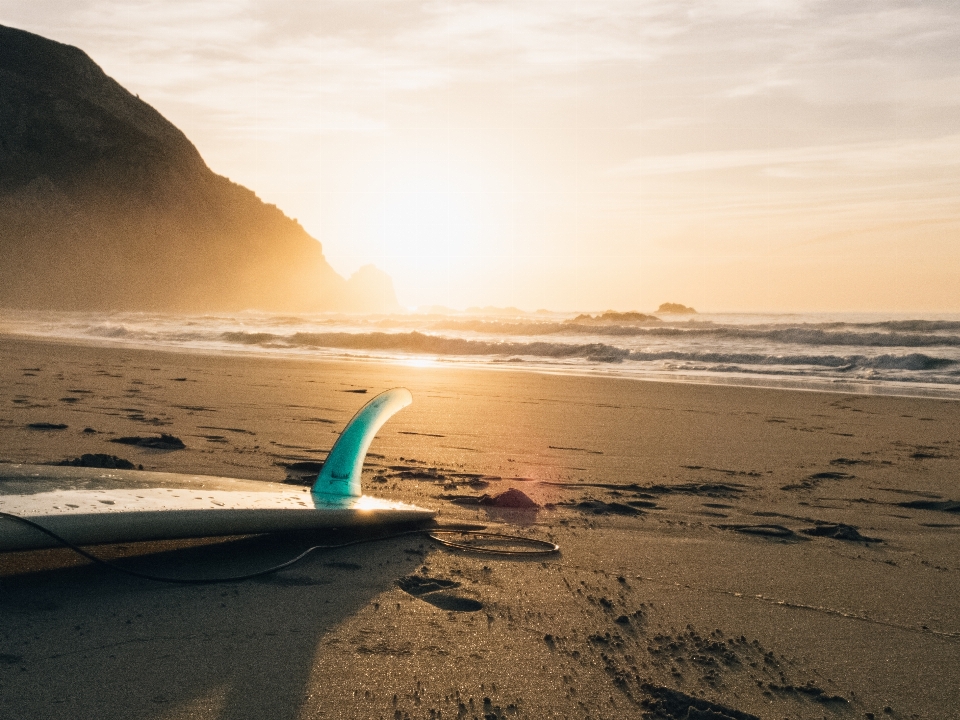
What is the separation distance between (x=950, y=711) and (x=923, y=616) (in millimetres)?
639

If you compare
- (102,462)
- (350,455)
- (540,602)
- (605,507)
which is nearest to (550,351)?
(605,507)

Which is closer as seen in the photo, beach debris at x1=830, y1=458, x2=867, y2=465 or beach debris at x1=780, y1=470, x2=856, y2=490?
beach debris at x1=780, y1=470, x2=856, y2=490

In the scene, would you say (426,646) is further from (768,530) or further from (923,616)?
(768,530)

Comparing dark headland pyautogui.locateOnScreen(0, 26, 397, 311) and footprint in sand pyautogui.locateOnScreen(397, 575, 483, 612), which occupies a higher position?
dark headland pyautogui.locateOnScreen(0, 26, 397, 311)

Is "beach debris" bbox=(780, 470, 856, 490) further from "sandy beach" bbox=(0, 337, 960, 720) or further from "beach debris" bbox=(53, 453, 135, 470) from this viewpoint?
"beach debris" bbox=(53, 453, 135, 470)

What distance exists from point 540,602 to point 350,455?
1.10 meters

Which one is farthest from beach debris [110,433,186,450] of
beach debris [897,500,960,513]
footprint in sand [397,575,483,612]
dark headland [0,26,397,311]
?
dark headland [0,26,397,311]

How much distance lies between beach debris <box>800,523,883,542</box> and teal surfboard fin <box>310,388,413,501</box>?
1763 millimetres

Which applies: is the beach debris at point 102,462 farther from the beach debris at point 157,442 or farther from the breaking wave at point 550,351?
the breaking wave at point 550,351

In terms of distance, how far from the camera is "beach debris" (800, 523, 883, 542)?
3.21 m

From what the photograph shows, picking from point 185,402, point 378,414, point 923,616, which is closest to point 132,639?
point 378,414

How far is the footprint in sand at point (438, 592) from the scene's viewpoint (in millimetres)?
2283

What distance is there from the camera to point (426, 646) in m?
1.98

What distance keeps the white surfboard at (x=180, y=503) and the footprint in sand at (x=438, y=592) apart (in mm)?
475
